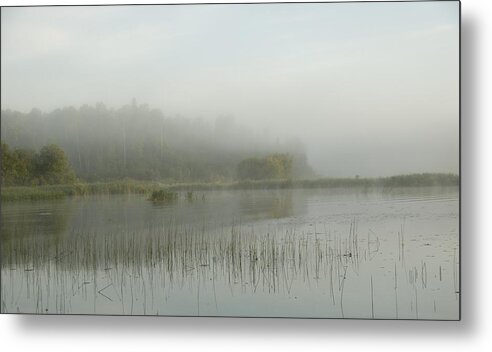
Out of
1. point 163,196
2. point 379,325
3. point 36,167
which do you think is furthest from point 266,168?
point 36,167

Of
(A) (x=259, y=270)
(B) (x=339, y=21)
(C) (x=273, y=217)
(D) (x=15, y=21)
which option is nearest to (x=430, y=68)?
(B) (x=339, y=21)

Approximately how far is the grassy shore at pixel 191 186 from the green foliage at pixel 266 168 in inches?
1.0

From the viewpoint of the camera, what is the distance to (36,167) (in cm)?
312

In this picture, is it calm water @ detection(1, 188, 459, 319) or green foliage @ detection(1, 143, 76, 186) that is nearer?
calm water @ detection(1, 188, 459, 319)

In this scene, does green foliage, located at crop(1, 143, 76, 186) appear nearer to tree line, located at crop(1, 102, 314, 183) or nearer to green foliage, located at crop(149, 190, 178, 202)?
tree line, located at crop(1, 102, 314, 183)

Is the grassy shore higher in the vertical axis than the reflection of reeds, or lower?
higher

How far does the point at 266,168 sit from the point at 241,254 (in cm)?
38

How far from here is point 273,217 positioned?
3084 mm

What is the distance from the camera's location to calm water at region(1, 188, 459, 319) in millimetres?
2988

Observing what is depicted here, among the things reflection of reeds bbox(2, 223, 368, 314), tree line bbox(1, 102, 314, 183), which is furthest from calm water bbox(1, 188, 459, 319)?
tree line bbox(1, 102, 314, 183)

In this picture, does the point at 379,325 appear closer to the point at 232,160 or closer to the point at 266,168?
the point at 266,168

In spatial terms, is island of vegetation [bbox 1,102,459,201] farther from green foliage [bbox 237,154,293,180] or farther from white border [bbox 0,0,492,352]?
white border [bbox 0,0,492,352]

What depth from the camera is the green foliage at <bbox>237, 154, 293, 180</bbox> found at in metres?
3.03

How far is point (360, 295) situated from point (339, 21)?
1.14 meters
